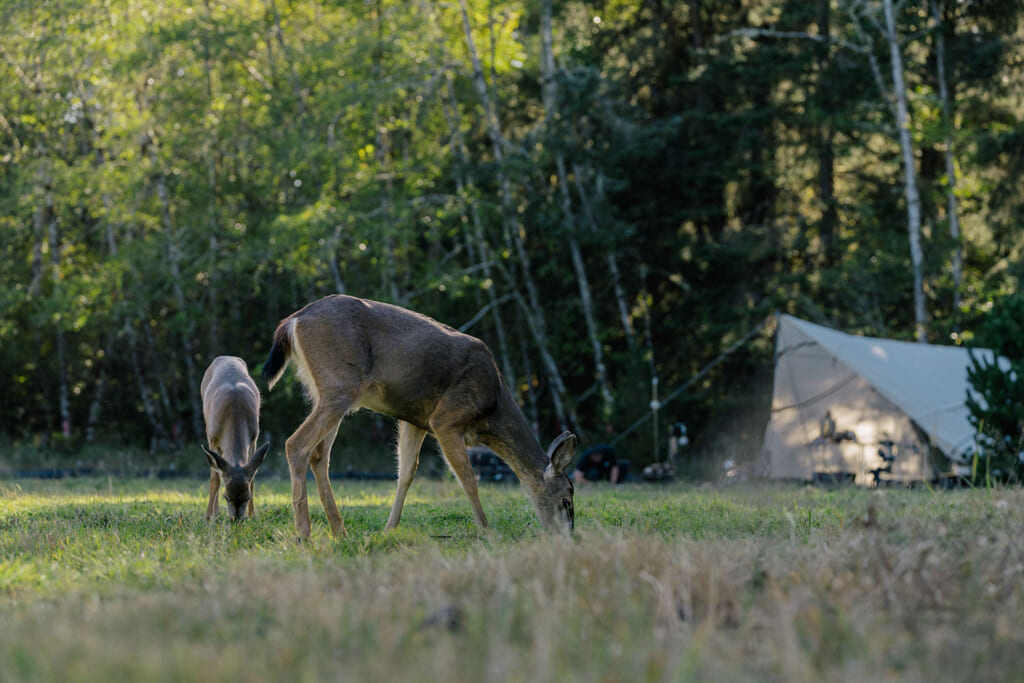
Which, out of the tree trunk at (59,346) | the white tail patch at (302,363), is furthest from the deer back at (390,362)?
the tree trunk at (59,346)

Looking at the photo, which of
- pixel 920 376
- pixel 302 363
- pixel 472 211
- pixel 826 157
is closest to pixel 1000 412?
pixel 920 376

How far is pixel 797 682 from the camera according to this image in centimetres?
278

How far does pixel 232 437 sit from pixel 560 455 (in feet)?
10.8

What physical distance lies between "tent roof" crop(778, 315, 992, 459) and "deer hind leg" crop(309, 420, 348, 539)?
10814 millimetres

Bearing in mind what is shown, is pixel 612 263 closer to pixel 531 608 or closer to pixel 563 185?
pixel 563 185

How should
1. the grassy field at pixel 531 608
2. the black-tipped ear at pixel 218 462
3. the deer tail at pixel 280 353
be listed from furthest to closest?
the black-tipped ear at pixel 218 462 → the deer tail at pixel 280 353 → the grassy field at pixel 531 608

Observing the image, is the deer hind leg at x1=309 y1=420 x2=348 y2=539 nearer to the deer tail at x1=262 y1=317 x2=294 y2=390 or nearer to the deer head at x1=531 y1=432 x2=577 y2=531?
the deer tail at x1=262 y1=317 x2=294 y2=390

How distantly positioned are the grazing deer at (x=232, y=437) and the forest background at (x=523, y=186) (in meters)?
11.0

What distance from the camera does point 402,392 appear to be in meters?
7.56

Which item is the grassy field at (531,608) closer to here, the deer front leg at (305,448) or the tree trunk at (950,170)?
the deer front leg at (305,448)

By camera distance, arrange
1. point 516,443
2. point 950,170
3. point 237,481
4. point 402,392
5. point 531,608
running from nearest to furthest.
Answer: point 531,608, point 402,392, point 516,443, point 237,481, point 950,170

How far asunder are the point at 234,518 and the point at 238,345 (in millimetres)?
20340

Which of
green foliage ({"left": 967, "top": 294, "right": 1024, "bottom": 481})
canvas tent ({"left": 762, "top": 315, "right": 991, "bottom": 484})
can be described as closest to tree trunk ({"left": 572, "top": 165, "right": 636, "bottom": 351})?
canvas tent ({"left": 762, "top": 315, "right": 991, "bottom": 484})

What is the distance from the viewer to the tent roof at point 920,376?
52.9 feet
